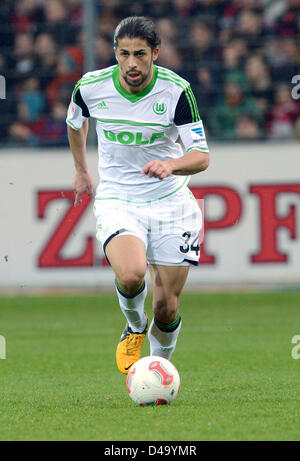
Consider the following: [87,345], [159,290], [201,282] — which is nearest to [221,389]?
[159,290]

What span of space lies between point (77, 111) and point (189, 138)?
2.96ft

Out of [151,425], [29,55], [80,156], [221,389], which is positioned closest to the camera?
[151,425]

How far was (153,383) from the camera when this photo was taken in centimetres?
567

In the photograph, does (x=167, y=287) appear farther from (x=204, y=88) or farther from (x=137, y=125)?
(x=204, y=88)

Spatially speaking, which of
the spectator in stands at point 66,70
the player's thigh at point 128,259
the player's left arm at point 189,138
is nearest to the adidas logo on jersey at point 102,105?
A: the player's left arm at point 189,138

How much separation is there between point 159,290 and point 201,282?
6.89 m

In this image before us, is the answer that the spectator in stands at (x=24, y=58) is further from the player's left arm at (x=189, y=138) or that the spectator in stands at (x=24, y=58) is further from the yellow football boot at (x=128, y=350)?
the yellow football boot at (x=128, y=350)

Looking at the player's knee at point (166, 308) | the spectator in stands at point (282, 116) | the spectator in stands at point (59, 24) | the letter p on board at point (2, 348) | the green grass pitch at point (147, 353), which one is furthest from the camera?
the spectator in stands at point (59, 24)

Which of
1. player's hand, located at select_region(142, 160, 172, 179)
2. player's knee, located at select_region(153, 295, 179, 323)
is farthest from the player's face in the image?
player's knee, located at select_region(153, 295, 179, 323)

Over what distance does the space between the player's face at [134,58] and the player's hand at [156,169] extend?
2.60 ft

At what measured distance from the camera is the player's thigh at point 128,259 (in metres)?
6.04
